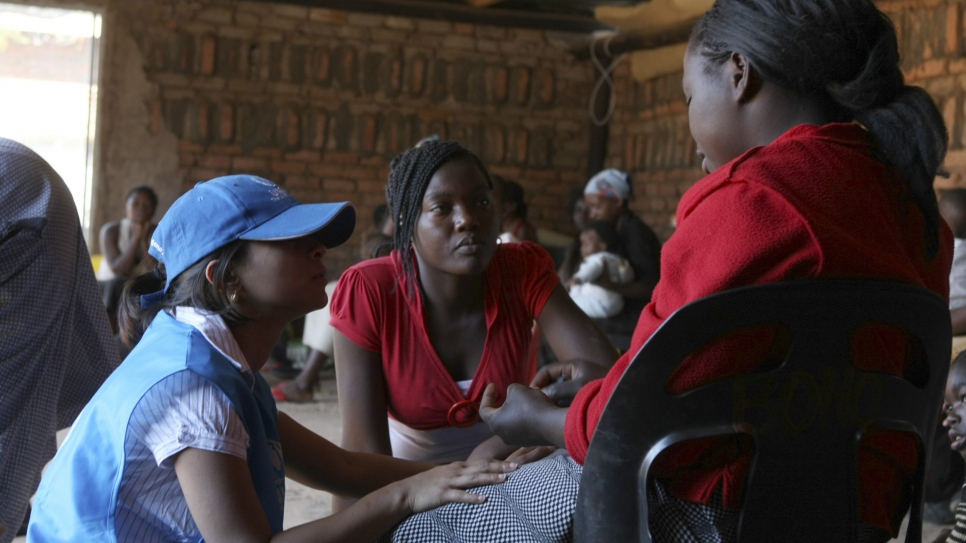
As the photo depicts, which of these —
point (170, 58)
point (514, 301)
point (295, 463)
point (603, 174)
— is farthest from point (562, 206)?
point (295, 463)

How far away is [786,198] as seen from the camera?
112 cm

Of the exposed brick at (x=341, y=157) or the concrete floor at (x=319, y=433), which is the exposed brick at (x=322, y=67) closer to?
the exposed brick at (x=341, y=157)

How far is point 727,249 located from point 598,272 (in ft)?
14.1

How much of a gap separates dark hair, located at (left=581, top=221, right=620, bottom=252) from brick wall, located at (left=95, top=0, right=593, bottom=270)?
2.98 m

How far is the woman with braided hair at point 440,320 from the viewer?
7.17 ft

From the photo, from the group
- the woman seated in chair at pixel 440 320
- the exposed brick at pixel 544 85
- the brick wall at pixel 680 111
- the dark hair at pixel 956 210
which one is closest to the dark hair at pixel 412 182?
the woman seated in chair at pixel 440 320

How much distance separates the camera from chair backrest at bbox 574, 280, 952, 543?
1.12 meters

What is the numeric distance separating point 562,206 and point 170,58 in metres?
3.83

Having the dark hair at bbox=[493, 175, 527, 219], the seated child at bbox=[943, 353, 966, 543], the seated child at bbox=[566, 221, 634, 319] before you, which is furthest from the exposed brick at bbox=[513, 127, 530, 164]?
the seated child at bbox=[943, 353, 966, 543]

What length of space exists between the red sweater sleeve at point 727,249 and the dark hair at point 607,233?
453cm

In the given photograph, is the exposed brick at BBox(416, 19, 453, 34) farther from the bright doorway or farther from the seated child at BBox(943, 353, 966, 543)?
the seated child at BBox(943, 353, 966, 543)

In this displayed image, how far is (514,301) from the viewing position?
7.66ft

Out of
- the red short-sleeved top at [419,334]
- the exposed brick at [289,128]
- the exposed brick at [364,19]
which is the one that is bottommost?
the exposed brick at [289,128]

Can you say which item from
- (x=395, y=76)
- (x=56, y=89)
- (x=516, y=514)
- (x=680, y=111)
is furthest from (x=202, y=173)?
(x=516, y=514)
